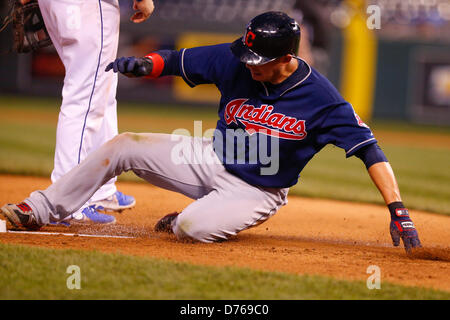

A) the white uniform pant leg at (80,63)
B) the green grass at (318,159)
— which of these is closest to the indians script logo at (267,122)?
the white uniform pant leg at (80,63)

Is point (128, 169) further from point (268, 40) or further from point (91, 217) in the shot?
point (268, 40)

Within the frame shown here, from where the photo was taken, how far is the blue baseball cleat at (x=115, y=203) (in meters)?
4.31

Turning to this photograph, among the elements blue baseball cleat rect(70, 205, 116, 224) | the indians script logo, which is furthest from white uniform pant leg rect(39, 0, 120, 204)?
the indians script logo

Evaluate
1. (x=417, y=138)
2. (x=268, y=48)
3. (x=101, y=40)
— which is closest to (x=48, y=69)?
(x=417, y=138)

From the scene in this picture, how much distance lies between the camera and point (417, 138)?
42.8ft

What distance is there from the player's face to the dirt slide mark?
912mm

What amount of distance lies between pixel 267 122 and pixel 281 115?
0.08m

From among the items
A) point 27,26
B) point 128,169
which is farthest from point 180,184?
point 27,26

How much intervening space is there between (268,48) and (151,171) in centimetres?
94

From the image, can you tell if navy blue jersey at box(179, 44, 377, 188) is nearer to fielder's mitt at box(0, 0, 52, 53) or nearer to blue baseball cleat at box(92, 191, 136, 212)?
blue baseball cleat at box(92, 191, 136, 212)

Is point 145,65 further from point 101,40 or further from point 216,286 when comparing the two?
point 216,286

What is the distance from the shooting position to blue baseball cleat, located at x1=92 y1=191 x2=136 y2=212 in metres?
4.31

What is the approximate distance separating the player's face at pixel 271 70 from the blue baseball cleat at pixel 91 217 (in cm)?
133

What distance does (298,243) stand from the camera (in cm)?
380
